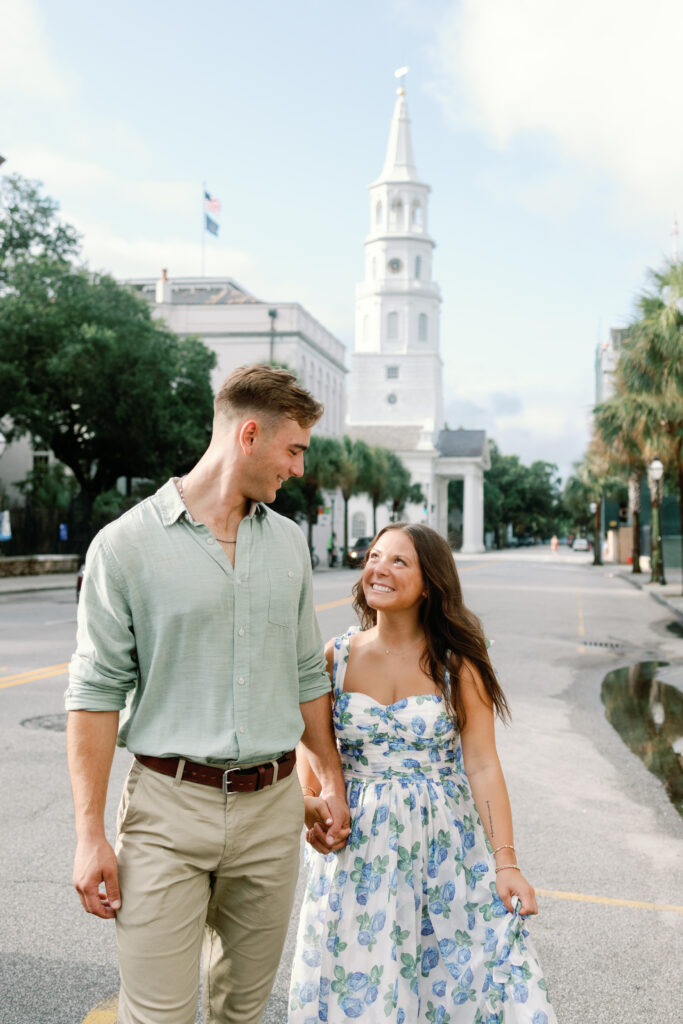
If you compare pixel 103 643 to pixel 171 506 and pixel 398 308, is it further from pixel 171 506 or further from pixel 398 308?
pixel 398 308

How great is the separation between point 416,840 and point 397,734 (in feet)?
1.01

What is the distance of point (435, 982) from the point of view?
295 cm

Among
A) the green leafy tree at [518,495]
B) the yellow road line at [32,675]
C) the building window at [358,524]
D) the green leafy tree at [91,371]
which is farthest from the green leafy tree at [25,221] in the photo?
the green leafy tree at [518,495]

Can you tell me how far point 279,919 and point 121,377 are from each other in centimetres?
3174

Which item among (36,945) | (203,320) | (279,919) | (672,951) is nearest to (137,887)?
(279,919)

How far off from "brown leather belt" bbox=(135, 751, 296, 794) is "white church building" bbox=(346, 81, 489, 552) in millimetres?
96841

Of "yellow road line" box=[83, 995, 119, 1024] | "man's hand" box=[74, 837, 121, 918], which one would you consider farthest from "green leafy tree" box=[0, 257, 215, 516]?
"man's hand" box=[74, 837, 121, 918]

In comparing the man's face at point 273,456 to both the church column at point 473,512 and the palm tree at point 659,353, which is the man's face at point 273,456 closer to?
the palm tree at point 659,353

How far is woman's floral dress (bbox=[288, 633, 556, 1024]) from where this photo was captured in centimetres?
286

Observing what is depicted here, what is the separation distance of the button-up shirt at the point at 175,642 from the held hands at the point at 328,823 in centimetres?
40

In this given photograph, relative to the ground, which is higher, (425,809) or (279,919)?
(425,809)

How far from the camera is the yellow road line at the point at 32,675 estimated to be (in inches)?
434

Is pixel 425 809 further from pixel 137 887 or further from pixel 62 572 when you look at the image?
pixel 62 572

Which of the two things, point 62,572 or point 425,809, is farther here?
point 62,572
